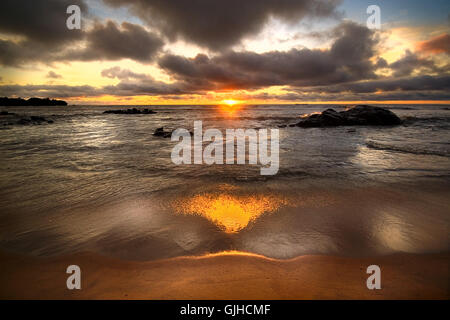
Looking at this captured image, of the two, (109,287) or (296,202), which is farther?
(296,202)

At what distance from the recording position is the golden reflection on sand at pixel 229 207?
11.4 ft

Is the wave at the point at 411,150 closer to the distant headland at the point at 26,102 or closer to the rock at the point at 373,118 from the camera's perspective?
the rock at the point at 373,118

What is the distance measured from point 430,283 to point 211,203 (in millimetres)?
3273

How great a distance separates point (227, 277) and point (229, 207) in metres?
1.80

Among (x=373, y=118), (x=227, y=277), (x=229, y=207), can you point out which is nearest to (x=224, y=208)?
(x=229, y=207)

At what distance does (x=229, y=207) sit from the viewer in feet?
13.2

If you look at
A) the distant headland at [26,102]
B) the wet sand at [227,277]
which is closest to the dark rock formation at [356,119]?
the wet sand at [227,277]

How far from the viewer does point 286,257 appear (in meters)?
2.58

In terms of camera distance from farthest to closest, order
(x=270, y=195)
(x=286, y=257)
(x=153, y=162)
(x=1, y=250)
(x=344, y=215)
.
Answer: (x=153, y=162)
(x=270, y=195)
(x=344, y=215)
(x=1, y=250)
(x=286, y=257)

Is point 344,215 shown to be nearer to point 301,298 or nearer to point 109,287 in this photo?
point 301,298

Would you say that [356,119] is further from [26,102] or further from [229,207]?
[26,102]

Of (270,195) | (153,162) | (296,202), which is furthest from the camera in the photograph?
(153,162)
